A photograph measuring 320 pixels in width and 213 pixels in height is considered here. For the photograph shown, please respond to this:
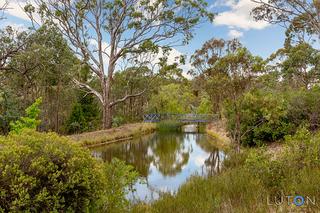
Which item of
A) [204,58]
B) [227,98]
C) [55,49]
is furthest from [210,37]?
[227,98]

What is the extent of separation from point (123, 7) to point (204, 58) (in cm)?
1290

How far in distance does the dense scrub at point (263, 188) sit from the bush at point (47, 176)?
1002 millimetres

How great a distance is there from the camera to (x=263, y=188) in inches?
140

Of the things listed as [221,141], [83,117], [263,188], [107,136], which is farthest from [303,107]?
[83,117]

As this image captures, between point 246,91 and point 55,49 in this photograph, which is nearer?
point 246,91

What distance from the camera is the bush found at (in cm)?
229

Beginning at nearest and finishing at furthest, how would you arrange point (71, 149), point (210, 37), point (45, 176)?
point (45, 176) < point (71, 149) < point (210, 37)

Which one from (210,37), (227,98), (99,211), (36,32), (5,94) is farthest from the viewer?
(210,37)

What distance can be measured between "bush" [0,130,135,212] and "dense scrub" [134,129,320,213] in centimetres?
100

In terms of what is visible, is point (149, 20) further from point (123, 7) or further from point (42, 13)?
point (42, 13)

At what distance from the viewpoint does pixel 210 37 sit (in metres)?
26.0

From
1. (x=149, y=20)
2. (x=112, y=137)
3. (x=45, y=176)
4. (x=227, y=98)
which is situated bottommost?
(x=112, y=137)

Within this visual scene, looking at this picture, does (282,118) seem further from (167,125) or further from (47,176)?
(167,125)

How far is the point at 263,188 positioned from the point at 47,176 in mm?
2751
